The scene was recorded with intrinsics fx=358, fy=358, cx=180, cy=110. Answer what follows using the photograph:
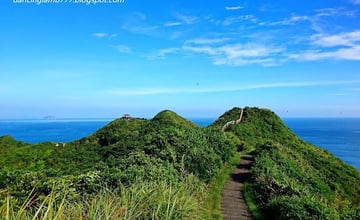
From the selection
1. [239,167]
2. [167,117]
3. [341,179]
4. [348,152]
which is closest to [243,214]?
[239,167]

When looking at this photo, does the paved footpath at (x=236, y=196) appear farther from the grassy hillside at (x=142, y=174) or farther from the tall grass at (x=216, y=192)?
the grassy hillside at (x=142, y=174)

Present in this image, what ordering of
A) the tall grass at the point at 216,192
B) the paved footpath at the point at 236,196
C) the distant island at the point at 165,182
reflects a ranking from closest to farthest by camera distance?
the distant island at the point at 165,182 < the tall grass at the point at 216,192 < the paved footpath at the point at 236,196

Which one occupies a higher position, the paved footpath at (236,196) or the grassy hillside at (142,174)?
the grassy hillside at (142,174)

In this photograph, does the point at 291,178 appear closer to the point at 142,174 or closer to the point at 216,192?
the point at 216,192

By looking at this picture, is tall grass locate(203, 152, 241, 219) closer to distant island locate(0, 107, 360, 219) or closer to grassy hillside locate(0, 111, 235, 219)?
distant island locate(0, 107, 360, 219)

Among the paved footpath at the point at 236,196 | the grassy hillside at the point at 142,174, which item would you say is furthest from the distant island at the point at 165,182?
the paved footpath at the point at 236,196

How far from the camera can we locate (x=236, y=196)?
15.8 metres

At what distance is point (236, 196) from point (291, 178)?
22.8 ft

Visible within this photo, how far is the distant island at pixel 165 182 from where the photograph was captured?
672 cm

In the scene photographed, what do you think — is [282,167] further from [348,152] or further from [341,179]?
[348,152]

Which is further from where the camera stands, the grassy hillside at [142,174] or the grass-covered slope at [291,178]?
the grass-covered slope at [291,178]

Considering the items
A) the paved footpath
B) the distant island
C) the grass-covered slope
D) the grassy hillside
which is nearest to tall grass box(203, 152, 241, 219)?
the distant island

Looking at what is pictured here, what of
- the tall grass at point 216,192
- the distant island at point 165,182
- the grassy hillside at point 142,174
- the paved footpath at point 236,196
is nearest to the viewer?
the distant island at point 165,182

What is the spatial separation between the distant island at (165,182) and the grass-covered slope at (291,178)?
63 mm
